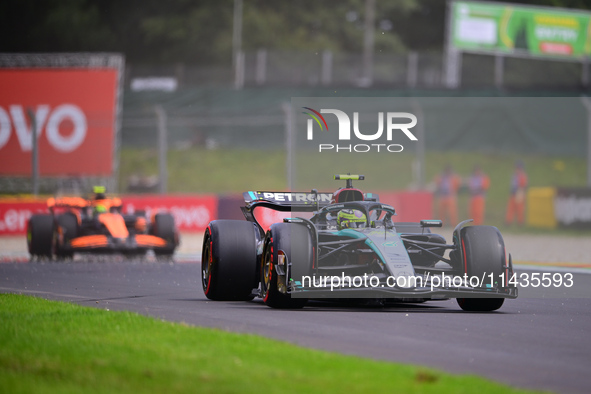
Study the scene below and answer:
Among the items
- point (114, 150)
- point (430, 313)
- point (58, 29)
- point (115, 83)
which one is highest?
point (58, 29)

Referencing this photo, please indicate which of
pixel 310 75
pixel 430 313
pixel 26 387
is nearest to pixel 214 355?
pixel 26 387

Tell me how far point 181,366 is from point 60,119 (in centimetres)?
2700

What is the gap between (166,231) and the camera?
57.2 feet

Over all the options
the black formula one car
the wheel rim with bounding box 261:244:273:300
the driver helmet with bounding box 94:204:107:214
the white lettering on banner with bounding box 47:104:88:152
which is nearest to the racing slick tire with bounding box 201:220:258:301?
the black formula one car

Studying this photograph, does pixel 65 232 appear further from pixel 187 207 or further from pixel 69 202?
pixel 187 207

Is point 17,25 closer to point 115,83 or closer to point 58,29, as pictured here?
point 58,29

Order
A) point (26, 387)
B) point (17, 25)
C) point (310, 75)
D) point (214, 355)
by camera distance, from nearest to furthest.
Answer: point (26, 387) → point (214, 355) → point (310, 75) → point (17, 25)

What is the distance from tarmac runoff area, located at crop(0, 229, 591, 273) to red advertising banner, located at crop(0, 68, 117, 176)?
24.1 feet

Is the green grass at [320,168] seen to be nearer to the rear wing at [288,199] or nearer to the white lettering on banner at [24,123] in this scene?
the white lettering on banner at [24,123]

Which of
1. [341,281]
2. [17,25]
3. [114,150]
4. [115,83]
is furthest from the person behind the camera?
[17,25]

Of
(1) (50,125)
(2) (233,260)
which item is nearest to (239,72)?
(1) (50,125)

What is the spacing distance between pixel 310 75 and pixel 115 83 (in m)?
7.41

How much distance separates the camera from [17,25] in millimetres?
48656

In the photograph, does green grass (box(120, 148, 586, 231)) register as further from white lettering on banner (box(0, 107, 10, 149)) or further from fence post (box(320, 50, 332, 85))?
white lettering on banner (box(0, 107, 10, 149))
